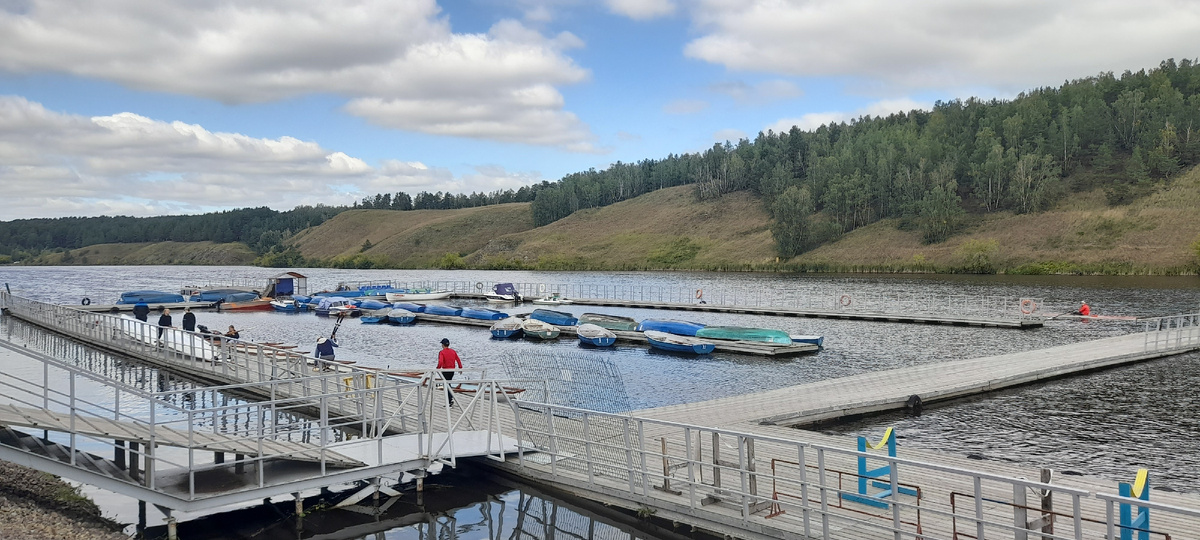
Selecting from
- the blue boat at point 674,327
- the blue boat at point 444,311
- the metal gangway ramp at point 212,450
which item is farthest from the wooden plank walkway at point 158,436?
the blue boat at point 444,311

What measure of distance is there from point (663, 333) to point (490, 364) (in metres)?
10.9

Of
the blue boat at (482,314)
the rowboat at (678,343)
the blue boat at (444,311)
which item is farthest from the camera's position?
the blue boat at (444,311)

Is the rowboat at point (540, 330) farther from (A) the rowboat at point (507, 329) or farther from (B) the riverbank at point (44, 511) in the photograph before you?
(B) the riverbank at point (44, 511)

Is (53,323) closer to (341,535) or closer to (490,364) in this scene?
(490,364)

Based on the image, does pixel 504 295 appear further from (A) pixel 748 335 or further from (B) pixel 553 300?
(A) pixel 748 335

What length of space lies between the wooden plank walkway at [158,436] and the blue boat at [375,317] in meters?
52.9

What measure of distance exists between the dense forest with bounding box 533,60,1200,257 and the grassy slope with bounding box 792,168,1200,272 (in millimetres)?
4436

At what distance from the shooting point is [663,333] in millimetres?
47094

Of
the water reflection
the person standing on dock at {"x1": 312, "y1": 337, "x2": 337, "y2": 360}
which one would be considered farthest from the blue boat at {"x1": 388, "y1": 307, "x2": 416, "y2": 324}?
the water reflection

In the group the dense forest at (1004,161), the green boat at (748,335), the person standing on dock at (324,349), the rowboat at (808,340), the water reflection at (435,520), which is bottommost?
the water reflection at (435,520)

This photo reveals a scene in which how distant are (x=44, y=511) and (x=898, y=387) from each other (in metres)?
24.9

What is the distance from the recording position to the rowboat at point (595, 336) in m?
48.8

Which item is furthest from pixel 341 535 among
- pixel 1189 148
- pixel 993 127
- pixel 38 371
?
pixel 993 127

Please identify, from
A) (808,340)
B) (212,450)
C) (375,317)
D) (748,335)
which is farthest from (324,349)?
(375,317)
